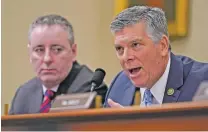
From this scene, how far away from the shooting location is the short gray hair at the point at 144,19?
2.12m

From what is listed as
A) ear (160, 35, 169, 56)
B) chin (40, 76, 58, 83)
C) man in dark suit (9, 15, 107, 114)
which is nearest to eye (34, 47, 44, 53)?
man in dark suit (9, 15, 107, 114)

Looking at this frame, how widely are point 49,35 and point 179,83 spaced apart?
2.50ft

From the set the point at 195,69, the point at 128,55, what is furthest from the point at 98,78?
the point at 195,69

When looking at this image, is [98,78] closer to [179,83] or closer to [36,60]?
[179,83]

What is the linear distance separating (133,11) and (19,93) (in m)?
0.91

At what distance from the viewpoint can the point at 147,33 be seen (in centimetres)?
213

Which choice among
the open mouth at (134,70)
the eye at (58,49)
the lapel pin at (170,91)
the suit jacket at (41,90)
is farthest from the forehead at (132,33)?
the eye at (58,49)

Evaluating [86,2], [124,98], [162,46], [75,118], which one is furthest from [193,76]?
[86,2]

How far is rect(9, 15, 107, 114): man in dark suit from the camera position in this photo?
2.58 meters

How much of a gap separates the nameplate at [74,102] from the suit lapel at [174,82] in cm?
45

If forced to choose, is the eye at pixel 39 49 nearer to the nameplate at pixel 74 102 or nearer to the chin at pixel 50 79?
the chin at pixel 50 79

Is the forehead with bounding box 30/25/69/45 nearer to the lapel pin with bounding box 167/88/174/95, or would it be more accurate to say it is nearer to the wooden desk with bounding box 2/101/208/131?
the lapel pin with bounding box 167/88/174/95

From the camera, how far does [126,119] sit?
1.36 m

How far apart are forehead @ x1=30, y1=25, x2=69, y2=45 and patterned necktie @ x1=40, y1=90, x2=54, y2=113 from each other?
24 centimetres
